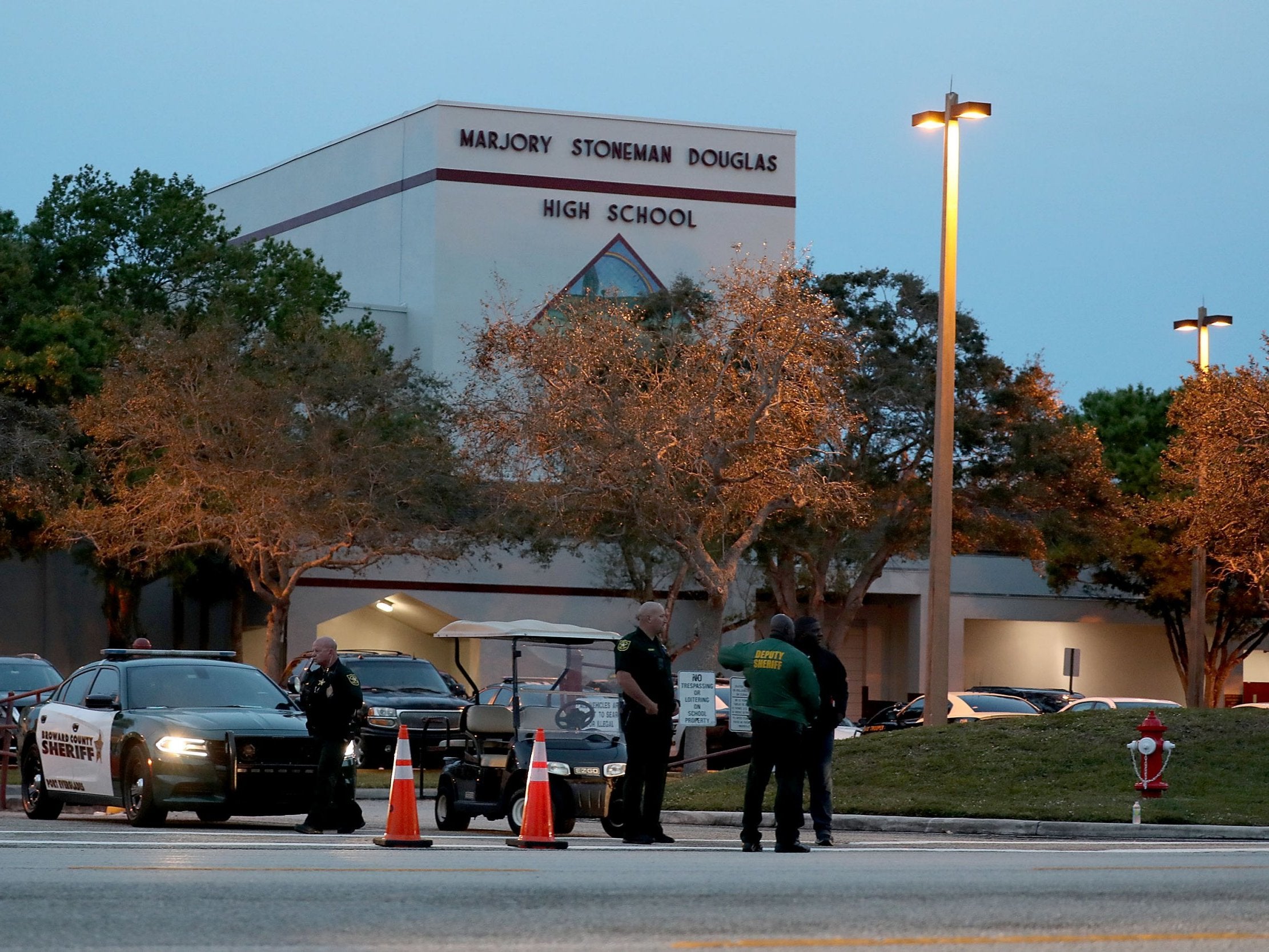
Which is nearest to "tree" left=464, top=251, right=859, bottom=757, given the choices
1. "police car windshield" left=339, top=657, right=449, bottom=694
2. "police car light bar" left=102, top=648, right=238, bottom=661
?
"police car windshield" left=339, top=657, right=449, bottom=694

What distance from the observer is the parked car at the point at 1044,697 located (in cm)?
4291

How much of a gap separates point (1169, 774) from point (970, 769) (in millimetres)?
2230

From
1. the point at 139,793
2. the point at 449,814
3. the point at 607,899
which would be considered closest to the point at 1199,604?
the point at 449,814

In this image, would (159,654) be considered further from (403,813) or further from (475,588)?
(475,588)

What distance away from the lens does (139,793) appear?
56.2 feet

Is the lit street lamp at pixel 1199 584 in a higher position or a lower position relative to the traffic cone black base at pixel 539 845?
higher

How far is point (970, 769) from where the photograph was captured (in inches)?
876

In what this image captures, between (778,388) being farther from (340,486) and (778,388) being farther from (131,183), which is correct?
(131,183)

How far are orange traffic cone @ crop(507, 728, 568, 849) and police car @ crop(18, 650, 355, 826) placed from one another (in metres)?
3.00

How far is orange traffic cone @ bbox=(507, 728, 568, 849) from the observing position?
1394 centimetres

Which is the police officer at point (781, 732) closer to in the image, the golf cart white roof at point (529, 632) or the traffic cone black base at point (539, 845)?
Answer: the traffic cone black base at point (539, 845)

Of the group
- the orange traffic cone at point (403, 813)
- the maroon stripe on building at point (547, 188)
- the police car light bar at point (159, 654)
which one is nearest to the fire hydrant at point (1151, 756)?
the orange traffic cone at point (403, 813)

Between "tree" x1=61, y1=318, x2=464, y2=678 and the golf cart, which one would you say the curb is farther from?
"tree" x1=61, y1=318, x2=464, y2=678

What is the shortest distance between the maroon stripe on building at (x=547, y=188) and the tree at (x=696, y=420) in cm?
2394
